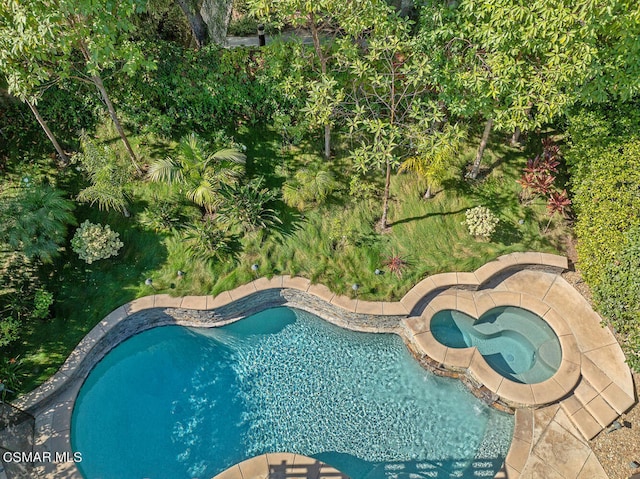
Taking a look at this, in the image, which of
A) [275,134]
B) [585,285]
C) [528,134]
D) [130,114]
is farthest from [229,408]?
[528,134]

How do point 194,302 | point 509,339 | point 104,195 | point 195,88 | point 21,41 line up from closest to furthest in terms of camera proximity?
1. point 21,41
2. point 509,339
3. point 194,302
4. point 104,195
5. point 195,88

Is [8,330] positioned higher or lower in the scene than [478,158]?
lower

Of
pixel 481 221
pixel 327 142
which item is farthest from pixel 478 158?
pixel 327 142

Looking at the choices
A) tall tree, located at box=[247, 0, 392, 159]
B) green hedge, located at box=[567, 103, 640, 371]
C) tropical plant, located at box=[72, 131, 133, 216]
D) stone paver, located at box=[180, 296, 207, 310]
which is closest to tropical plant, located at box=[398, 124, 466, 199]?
tall tree, located at box=[247, 0, 392, 159]

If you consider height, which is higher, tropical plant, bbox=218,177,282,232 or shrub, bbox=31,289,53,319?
tropical plant, bbox=218,177,282,232

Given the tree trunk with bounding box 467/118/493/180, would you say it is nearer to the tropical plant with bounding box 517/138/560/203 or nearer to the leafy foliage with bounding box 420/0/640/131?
the tropical plant with bounding box 517/138/560/203

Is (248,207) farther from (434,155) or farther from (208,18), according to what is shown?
(208,18)
